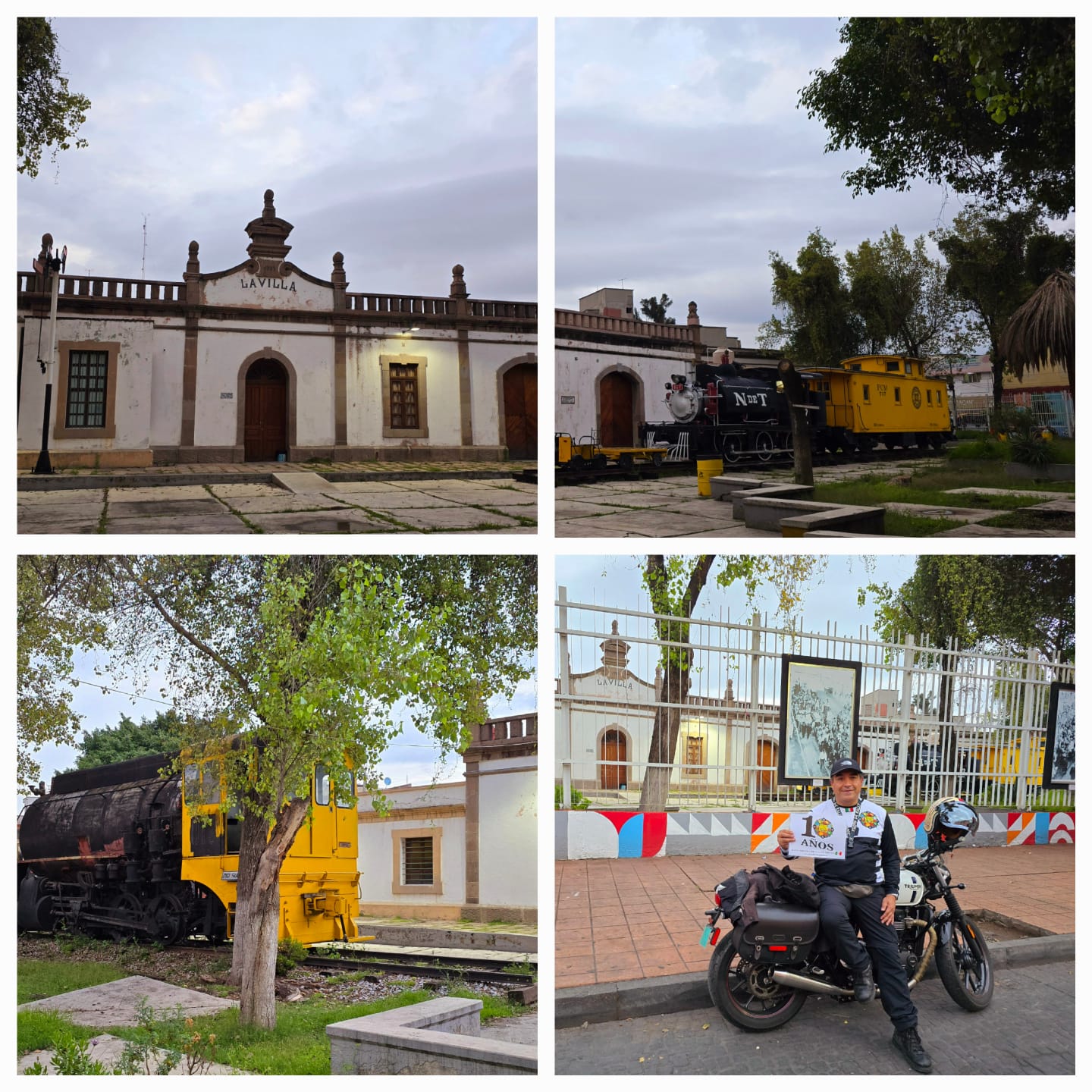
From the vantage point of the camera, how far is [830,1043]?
157 inches

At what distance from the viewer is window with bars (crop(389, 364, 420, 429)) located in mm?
16859

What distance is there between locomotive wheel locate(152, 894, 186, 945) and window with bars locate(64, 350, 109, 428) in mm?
9612

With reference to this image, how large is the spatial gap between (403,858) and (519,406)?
9640 millimetres

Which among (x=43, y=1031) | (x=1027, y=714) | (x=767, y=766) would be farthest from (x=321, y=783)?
(x=1027, y=714)

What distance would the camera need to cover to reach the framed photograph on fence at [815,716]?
665cm

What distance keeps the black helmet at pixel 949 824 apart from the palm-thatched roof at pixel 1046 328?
4703 millimetres

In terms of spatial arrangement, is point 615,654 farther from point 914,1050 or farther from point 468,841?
point 914,1050

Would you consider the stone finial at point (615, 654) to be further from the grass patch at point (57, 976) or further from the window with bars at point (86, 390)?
the window with bars at point (86, 390)

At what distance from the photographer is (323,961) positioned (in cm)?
758

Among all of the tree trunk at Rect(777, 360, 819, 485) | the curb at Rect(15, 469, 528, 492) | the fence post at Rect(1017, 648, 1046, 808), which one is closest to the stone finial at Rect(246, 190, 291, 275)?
the curb at Rect(15, 469, 528, 492)

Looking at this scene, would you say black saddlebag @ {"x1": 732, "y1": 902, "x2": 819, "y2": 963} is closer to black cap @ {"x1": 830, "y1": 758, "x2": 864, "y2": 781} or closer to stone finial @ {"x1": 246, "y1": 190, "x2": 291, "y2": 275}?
black cap @ {"x1": 830, "y1": 758, "x2": 864, "y2": 781}
